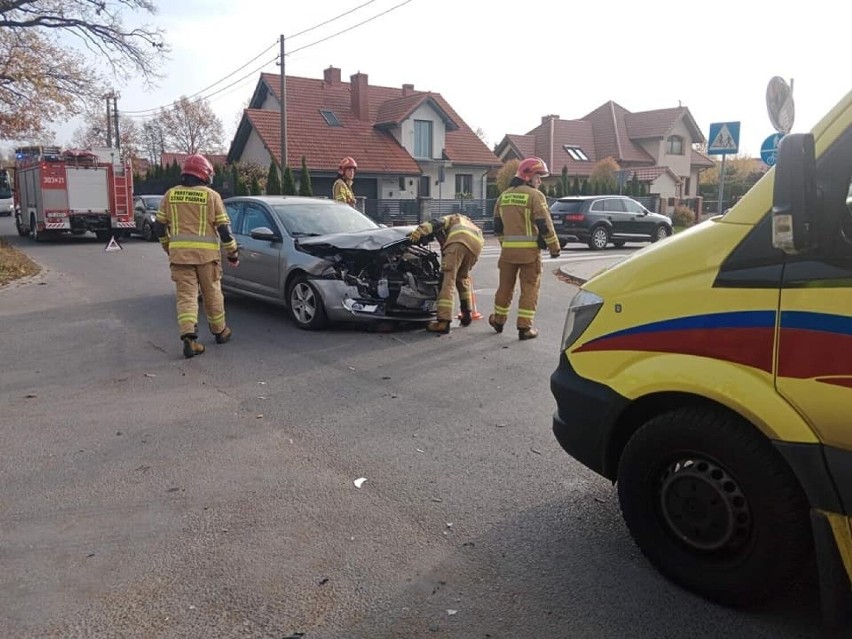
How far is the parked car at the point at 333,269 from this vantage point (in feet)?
27.4

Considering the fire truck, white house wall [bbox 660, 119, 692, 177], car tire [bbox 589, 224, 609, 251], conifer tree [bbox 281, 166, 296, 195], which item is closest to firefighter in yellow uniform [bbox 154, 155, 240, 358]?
car tire [bbox 589, 224, 609, 251]

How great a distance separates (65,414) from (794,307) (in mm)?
5048

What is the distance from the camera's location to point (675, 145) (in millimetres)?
50750

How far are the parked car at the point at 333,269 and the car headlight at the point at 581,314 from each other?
4931 mm

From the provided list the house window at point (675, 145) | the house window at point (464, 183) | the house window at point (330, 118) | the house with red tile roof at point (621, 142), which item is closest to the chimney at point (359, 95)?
the house window at point (330, 118)

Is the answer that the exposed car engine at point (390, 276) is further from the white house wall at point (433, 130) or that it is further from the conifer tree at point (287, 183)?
the white house wall at point (433, 130)

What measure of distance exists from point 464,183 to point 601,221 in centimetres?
2146

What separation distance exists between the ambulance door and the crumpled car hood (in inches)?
239

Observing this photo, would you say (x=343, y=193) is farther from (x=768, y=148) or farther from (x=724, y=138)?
(x=768, y=148)

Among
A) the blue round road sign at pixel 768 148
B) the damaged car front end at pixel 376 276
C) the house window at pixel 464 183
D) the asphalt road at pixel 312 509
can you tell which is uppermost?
the house window at pixel 464 183

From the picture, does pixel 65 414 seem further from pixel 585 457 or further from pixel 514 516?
pixel 585 457

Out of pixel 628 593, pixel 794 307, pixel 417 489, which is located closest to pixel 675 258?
pixel 794 307

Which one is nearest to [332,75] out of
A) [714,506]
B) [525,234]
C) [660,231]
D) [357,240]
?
[660,231]

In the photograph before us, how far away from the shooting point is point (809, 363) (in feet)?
8.16
